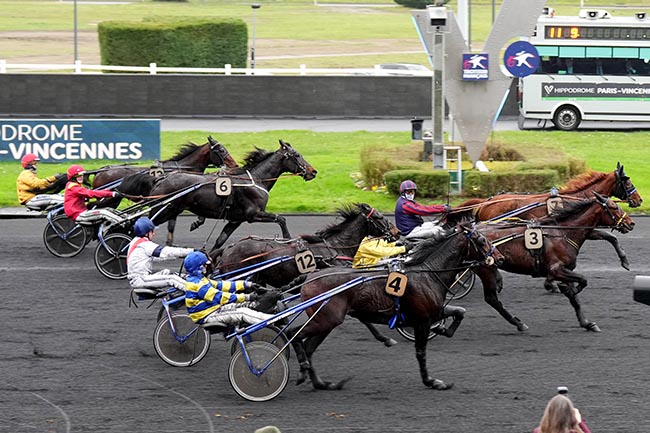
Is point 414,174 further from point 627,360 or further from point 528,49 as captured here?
point 627,360

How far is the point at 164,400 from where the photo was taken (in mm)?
9367

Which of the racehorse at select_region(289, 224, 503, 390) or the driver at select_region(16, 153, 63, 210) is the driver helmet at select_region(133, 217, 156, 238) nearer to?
the racehorse at select_region(289, 224, 503, 390)

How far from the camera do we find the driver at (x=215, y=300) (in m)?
9.41

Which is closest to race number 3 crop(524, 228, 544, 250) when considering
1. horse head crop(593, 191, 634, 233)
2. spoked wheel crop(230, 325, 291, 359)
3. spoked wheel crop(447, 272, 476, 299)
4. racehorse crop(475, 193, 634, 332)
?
racehorse crop(475, 193, 634, 332)

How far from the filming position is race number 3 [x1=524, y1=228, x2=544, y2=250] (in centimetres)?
1164

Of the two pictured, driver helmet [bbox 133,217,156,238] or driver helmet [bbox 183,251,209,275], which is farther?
driver helmet [bbox 133,217,156,238]

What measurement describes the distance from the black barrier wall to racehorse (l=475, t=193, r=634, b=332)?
1654cm

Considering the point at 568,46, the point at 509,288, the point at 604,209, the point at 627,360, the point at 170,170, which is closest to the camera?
the point at 627,360

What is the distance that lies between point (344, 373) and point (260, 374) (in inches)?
43.9

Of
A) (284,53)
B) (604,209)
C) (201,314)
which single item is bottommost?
(201,314)

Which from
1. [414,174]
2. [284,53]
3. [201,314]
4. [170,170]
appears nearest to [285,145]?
[170,170]

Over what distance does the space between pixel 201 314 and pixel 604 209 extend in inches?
192

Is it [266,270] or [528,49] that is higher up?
[528,49]

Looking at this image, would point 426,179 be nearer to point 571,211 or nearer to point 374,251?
point 571,211
